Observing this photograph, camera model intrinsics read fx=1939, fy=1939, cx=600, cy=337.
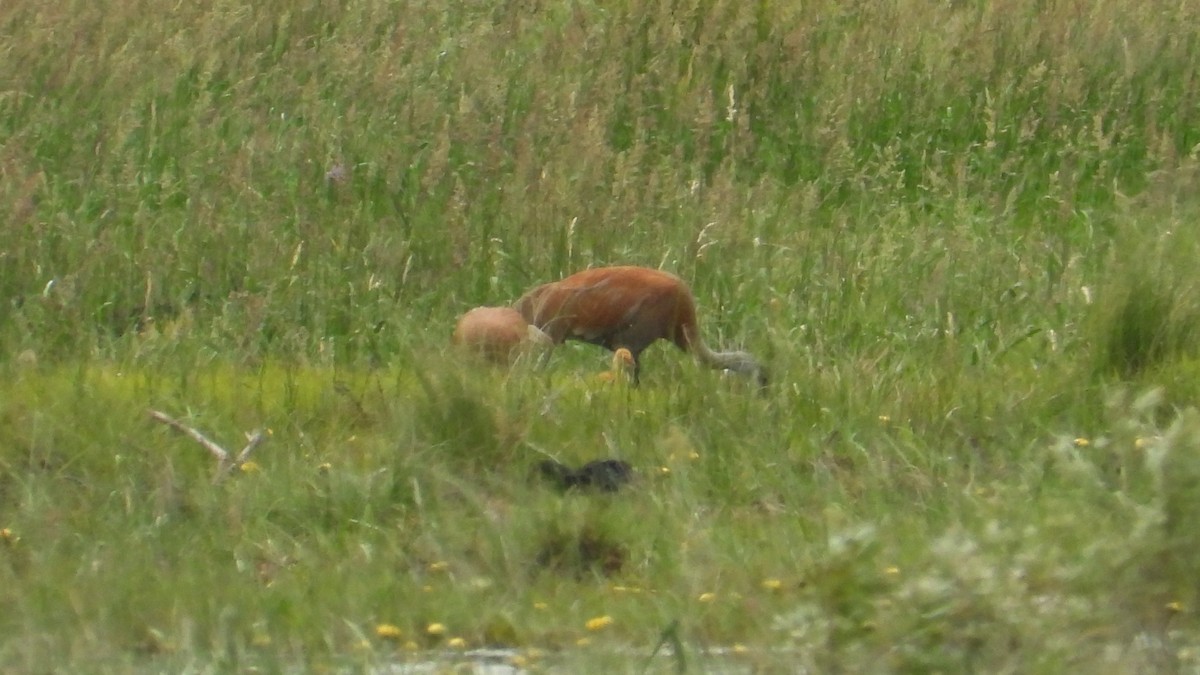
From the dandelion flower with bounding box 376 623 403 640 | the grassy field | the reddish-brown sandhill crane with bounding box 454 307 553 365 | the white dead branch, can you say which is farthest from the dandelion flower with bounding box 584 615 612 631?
the reddish-brown sandhill crane with bounding box 454 307 553 365

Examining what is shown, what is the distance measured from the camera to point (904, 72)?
34.1 feet

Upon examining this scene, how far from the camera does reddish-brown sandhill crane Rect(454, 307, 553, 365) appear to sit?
664cm

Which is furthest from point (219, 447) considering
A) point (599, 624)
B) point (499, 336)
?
point (599, 624)

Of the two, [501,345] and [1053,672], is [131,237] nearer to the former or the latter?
[501,345]

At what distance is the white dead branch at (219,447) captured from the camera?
18.5ft

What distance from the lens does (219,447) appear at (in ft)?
19.3

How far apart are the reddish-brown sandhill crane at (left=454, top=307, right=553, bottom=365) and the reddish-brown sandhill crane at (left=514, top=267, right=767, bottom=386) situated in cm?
13

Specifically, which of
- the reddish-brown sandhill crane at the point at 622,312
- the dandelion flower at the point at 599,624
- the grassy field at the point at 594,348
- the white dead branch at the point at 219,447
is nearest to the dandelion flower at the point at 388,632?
the grassy field at the point at 594,348

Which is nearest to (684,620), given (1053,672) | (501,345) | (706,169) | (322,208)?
(1053,672)

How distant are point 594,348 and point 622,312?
0.75 metres

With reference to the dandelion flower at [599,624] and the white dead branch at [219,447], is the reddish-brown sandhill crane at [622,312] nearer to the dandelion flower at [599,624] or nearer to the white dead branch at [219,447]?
the white dead branch at [219,447]

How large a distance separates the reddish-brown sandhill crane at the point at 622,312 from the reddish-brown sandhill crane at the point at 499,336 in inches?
5.3

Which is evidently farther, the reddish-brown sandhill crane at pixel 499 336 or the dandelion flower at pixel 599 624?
the reddish-brown sandhill crane at pixel 499 336

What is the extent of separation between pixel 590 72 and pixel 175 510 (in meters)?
5.46
